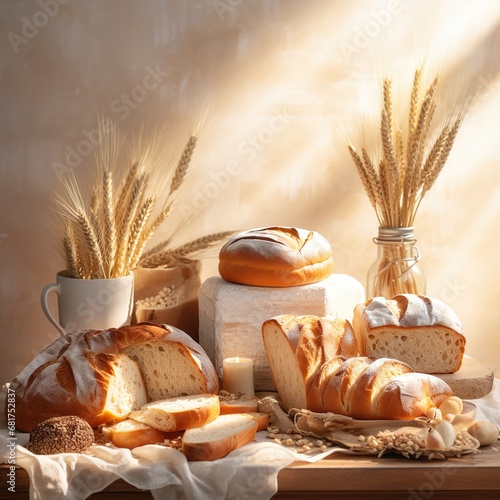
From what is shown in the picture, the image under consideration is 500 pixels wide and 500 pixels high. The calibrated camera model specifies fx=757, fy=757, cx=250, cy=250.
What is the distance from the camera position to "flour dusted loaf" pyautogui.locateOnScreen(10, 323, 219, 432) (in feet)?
5.08

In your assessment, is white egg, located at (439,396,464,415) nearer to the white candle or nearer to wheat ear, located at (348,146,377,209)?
the white candle

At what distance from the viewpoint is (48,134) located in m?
2.21

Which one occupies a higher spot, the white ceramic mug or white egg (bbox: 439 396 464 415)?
the white ceramic mug

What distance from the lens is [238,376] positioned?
69.3 inches

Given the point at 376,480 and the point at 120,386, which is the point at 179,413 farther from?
the point at 376,480

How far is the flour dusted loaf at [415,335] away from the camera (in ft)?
5.81

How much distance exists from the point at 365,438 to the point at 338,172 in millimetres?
1012

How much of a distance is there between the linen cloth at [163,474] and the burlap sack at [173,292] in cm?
60

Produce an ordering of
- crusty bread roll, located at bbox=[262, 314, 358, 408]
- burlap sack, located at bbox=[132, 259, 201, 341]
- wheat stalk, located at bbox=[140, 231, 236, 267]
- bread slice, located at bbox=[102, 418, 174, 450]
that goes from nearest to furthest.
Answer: bread slice, located at bbox=[102, 418, 174, 450]
crusty bread roll, located at bbox=[262, 314, 358, 408]
burlap sack, located at bbox=[132, 259, 201, 341]
wheat stalk, located at bbox=[140, 231, 236, 267]

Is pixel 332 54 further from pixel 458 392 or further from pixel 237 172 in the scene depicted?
pixel 458 392

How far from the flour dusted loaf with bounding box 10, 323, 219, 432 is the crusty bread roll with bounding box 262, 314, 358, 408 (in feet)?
0.55

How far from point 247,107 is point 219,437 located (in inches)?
44.3

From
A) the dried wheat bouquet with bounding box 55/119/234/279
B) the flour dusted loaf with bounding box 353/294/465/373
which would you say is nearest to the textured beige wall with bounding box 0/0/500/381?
the dried wheat bouquet with bounding box 55/119/234/279

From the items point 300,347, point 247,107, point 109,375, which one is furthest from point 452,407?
point 247,107
